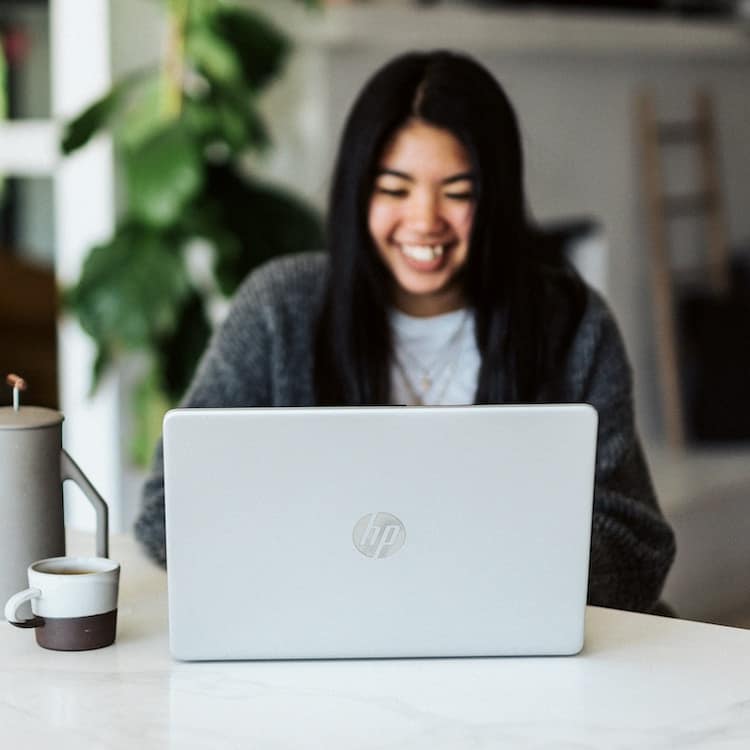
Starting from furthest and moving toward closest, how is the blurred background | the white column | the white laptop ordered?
the white column
the blurred background
the white laptop

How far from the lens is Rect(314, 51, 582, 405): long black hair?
1.75 m

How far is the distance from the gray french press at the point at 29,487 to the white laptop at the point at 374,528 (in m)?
0.19

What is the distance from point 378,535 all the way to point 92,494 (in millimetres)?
326

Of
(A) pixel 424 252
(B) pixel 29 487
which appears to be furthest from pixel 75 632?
(A) pixel 424 252

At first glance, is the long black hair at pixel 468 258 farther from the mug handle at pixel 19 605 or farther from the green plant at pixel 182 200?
the green plant at pixel 182 200

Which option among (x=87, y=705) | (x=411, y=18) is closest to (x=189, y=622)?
(x=87, y=705)

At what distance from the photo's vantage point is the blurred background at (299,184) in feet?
9.00

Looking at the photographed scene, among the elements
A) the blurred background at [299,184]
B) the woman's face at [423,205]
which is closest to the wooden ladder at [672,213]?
the blurred background at [299,184]

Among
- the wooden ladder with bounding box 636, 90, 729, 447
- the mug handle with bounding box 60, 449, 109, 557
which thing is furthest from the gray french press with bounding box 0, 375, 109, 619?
the wooden ladder with bounding box 636, 90, 729, 447

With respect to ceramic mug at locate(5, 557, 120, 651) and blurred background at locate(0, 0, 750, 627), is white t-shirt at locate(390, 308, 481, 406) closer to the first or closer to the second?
ceramic mug at locate(5, 557, 120, 651)

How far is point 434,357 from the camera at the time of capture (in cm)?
187

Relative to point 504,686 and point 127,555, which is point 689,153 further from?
point 504,686

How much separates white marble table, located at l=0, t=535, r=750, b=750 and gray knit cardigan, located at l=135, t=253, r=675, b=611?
1.14 feet

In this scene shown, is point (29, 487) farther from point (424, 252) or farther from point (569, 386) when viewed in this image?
point (569, 386)
